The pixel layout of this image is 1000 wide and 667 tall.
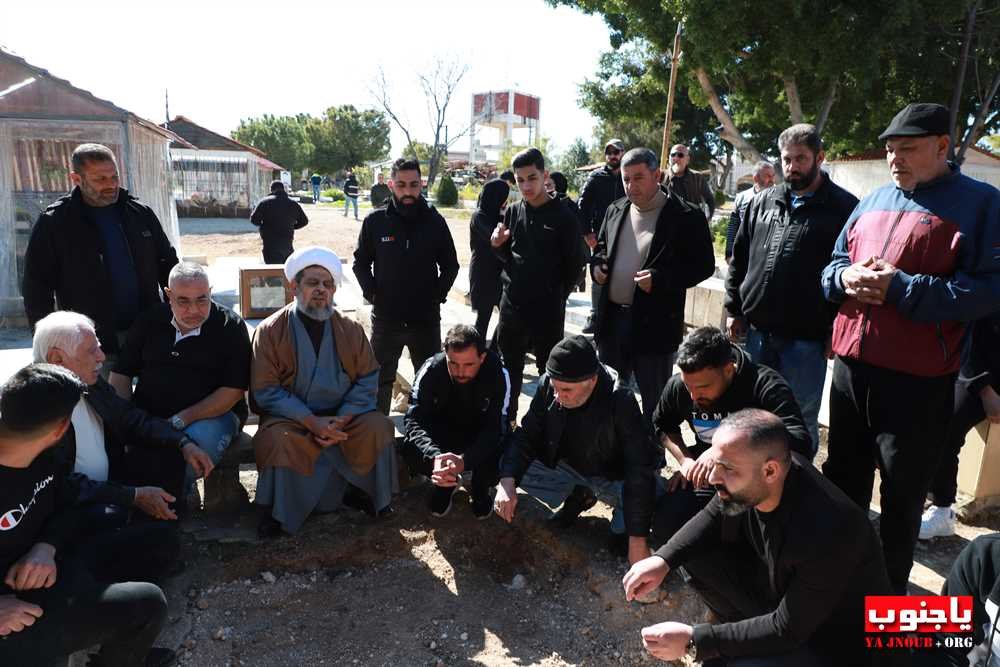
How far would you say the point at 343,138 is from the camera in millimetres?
54562

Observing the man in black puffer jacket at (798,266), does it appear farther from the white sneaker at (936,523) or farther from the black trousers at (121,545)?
the black trousers at (121,545)

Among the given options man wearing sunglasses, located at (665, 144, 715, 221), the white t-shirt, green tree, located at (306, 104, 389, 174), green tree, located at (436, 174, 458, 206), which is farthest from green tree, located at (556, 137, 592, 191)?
the white t-shirt

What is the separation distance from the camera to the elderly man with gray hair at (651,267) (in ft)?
12.5

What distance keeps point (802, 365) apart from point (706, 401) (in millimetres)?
695

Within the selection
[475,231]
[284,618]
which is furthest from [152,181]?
[284,618]

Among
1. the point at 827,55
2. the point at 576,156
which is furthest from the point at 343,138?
the point at 827,55

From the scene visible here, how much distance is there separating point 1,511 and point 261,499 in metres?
1.41

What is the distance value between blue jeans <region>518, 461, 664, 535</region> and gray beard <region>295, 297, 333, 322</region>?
1.32 meters

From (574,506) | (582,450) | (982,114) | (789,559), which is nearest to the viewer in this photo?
(789,559)

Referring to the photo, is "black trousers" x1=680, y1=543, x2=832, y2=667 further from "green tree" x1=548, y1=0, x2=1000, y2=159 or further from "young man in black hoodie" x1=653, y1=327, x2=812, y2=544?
"green tree" x1=548, y1=0, x2=1000, y2=159

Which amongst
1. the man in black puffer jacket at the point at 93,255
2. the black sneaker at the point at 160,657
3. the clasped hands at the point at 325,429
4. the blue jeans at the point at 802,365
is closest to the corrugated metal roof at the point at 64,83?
the man in black puffer jacket at the point at 93,255

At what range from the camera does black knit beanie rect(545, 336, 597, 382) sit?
10.1 ft

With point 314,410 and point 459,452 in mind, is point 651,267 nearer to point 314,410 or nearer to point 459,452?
point 459,452

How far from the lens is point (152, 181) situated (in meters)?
9.90
